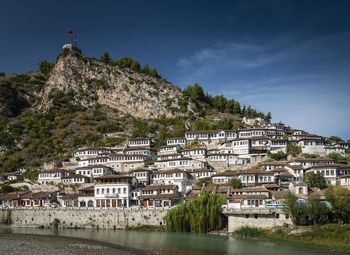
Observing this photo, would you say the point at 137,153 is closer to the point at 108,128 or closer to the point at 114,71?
the point at 108,128

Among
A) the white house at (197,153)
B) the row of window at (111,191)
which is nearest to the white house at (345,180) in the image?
the white house at (197,153)

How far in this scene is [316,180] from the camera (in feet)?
190

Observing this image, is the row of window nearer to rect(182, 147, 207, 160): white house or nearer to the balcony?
the balcony

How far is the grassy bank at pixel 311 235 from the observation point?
4006 cm

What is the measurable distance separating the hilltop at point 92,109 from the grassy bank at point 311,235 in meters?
51.9

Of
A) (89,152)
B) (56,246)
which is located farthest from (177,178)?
(89,152)

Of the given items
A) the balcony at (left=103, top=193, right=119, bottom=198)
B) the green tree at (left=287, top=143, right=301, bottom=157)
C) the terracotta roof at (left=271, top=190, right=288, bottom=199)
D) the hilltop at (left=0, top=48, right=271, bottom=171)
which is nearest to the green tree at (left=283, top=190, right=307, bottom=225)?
the terracotta roof at (left=271, top=190, right=288, bottom=199)

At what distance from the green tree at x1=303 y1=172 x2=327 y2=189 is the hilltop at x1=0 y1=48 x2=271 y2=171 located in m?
42.0

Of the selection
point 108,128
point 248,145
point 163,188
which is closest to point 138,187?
point 163,188

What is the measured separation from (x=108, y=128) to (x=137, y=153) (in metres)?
28.7

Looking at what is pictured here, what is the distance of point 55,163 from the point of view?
281ft

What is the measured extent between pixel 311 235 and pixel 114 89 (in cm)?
10627

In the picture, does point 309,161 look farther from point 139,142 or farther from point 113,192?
point 139,142

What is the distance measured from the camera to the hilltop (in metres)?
103
